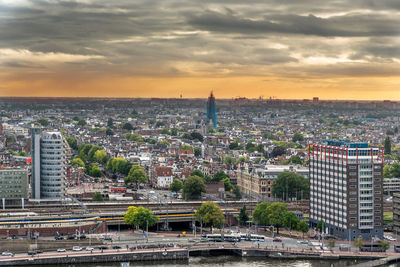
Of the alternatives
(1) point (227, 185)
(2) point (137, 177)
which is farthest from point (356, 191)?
(2) point (137, 177)

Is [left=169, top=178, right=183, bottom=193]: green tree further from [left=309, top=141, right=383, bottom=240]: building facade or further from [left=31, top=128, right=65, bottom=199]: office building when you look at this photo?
[left=309, top=141, right=383, bottom=240]: building facade

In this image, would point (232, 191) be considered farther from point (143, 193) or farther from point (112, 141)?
point (112, 141)

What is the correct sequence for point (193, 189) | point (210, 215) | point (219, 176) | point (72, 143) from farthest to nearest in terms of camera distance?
point (72, 143)
point (219, 176)
point (193, 189)
point (210, 215)

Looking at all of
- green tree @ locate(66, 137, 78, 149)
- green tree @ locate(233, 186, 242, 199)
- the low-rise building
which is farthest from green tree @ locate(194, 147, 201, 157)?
green tree @ locate(233, 186, 242, 199)

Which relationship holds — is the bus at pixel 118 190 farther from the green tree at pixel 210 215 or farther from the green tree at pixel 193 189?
the green tree at pixel 210 215

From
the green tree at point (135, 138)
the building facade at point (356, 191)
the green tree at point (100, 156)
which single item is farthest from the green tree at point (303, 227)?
the green tree at point (135, 138)

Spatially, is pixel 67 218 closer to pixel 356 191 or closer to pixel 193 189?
pixel 193 189

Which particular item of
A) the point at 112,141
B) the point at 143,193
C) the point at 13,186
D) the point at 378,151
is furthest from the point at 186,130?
the point at 378,151

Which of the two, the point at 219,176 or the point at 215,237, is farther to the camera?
the point at 219,176
